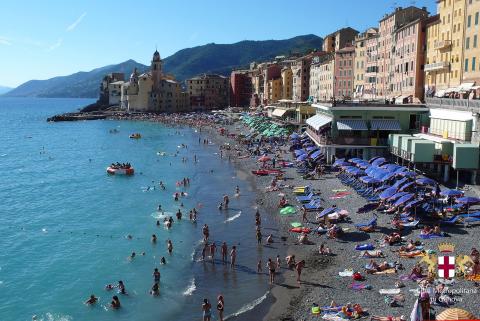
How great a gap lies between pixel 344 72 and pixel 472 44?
48.8 m

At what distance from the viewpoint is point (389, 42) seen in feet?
241

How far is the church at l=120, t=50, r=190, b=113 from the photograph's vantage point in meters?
184

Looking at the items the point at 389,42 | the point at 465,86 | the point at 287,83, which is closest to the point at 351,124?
the point at 465,86

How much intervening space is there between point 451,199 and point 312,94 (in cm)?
8463

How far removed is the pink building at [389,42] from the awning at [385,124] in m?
22.5

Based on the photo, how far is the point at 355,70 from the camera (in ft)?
297

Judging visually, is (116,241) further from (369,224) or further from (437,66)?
(437,66)

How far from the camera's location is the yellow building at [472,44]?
4559cm

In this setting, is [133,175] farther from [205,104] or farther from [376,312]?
[205,104]

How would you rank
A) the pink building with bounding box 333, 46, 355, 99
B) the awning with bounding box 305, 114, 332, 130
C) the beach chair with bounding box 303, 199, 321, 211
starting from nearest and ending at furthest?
the beach chair with bounding box 303, 199, 321, 211, the awning with bounding box 305, 114, 332, 130, the pink building with bounding box 333, 46, 355, 99

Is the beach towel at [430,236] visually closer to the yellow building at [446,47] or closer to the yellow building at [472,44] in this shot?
the yellow building at [472,44]

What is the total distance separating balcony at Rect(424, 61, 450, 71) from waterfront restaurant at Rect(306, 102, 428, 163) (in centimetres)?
543

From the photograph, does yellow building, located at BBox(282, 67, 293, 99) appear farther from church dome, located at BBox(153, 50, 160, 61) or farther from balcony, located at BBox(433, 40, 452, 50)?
balcony, located at BBox(433, 40, 452, 50)

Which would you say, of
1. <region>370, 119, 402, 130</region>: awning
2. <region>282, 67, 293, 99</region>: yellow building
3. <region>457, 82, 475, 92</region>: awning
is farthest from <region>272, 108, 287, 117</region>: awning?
<region>457, 82, 475, 92</region>: awning
